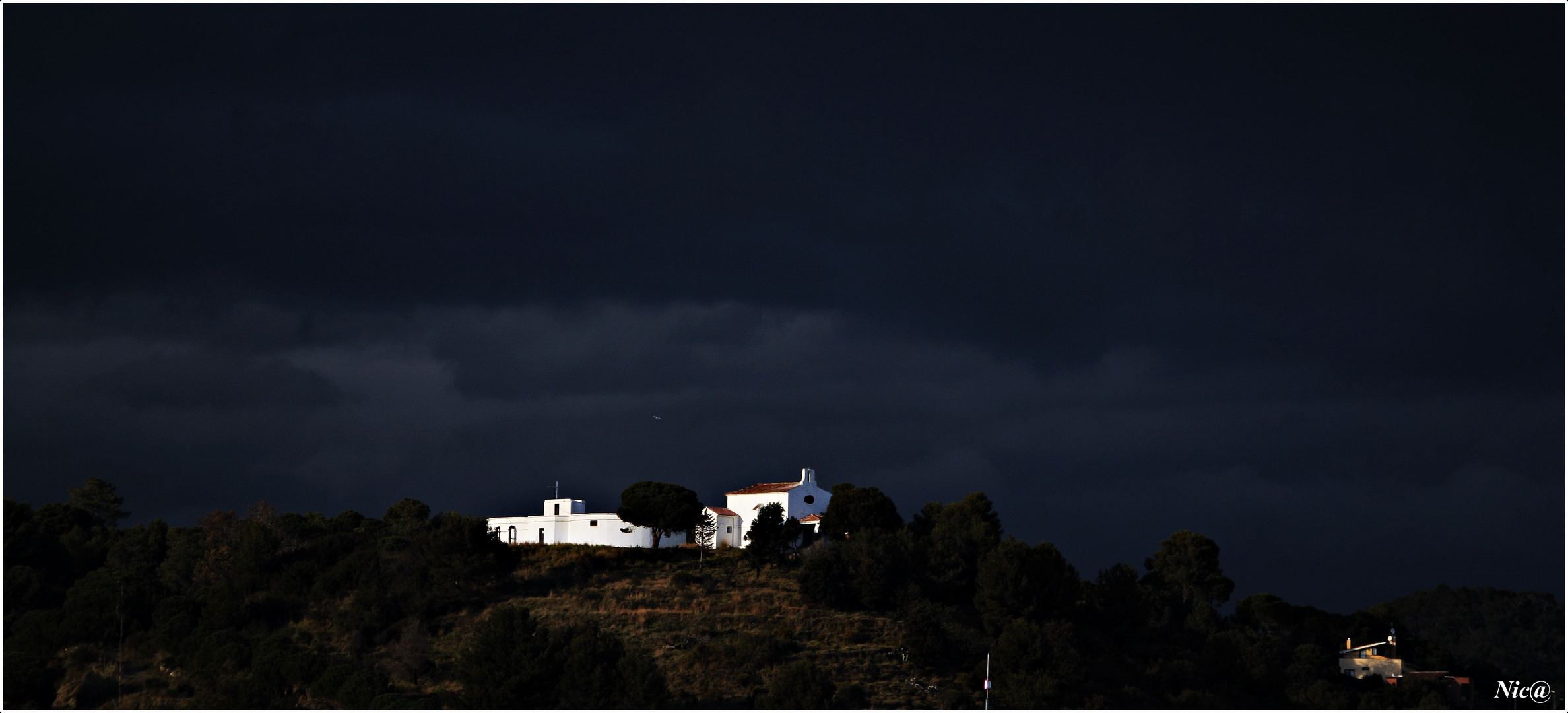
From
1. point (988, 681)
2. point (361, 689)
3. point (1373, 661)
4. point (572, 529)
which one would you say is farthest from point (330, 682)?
point (1373, 661)

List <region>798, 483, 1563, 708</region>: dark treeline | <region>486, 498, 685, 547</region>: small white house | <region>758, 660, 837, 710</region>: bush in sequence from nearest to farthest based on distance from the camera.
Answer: <region>758, 660, 837, 710</region>: bush, <region>798, 483, 1563, 708</region>: dark treeline, <region>486, 498, 685, 547</region>: small white house

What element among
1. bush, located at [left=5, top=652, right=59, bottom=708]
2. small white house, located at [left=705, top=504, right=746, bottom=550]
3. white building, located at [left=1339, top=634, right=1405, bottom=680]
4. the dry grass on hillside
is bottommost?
white building, located at [left=1339, top=634, right=1405, bottom=680]

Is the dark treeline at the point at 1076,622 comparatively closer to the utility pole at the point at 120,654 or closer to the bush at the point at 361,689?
the bush at the point at 361,689

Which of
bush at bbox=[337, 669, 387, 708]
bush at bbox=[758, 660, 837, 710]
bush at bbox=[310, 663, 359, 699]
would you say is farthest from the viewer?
bush at bbox=[310, 663, 359, 699]

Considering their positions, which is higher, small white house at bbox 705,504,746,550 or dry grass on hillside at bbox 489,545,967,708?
small white house at bbox 705,504,746,550

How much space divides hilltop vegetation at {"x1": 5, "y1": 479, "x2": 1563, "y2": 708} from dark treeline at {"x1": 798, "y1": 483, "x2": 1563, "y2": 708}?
0.53 ft

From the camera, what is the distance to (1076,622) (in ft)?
202

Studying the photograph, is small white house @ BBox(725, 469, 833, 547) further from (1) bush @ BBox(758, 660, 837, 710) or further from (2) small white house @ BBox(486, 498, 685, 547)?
(1) bush @ BBox(758, 660, 837, 710)

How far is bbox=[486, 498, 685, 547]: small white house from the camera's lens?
67062mm

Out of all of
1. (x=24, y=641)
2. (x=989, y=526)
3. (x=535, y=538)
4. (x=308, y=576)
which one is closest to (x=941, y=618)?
(x=989, y=526)

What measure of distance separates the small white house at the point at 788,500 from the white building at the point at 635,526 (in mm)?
36

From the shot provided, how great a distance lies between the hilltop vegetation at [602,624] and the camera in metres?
48.2

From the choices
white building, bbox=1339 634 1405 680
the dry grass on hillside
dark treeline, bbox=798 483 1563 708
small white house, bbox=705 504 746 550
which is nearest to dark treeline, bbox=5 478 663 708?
the dry grass on hillside

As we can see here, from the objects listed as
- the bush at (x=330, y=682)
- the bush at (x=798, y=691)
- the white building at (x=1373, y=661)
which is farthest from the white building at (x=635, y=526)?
the white building at (x=1373, y=661)
